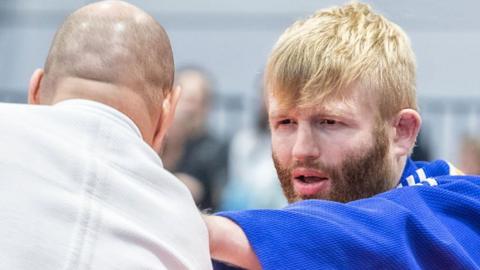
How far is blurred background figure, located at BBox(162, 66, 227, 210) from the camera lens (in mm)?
5723

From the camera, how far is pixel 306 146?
2605 millimetres

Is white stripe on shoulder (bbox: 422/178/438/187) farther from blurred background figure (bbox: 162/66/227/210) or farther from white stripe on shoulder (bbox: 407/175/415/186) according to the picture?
blurred background figure (bbox: 162/66/227/210)

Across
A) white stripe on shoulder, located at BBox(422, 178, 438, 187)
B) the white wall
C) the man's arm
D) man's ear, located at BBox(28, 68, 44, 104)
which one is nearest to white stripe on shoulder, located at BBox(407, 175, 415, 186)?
white stripe on shoulder, located at BBox(422, 178, 438, 187)

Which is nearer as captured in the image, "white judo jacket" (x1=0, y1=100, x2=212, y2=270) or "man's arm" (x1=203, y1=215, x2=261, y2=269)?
"white judo jacket" (x1=0, y1=100, x2=212, y2=270)

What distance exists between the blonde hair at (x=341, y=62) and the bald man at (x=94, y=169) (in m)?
0.58

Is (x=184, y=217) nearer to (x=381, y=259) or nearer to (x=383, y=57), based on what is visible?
(x=381, y=259)

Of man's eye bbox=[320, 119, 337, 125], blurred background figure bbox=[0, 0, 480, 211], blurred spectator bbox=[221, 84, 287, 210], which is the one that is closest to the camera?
man's eye bbox=[320, 119, 337, 125]

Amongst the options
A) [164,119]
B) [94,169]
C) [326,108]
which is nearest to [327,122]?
[326,108]

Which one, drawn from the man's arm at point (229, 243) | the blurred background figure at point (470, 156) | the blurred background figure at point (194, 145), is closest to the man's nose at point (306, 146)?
the man's arm at point (229, 243)

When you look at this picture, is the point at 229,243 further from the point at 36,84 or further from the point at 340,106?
the point at 340,106

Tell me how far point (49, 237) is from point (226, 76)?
692 centimetres

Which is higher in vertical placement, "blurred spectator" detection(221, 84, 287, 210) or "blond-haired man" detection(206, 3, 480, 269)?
"blond-haired man" detection(206, 3, 480, 269)

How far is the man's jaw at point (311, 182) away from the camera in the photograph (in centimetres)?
263

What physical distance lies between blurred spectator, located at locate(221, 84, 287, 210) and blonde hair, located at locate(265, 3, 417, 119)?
105 inches
